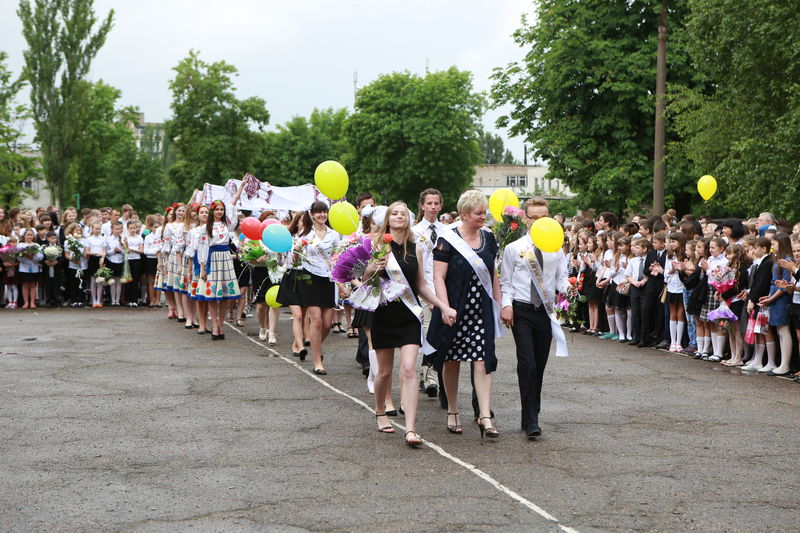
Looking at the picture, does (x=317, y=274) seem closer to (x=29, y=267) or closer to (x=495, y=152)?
(x=29, y=267)

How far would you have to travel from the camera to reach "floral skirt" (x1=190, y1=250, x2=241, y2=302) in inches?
579

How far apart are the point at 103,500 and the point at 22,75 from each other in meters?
49.3

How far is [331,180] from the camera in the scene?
11.0 m

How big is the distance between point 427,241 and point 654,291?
771 cm

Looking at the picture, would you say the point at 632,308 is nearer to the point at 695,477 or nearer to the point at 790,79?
the point at 790,79

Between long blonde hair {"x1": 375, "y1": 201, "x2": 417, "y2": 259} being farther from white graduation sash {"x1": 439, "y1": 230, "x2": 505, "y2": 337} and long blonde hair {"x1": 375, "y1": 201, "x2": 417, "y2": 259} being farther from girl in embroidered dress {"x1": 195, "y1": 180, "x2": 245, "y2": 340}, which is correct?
girl in embroidered dress {"x1": 195, "y1": 180, "x2": 245, "y2": 340}

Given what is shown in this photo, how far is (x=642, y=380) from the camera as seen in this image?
1149cm

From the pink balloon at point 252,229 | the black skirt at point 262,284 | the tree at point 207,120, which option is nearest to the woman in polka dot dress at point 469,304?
the pink balloon at point 252,229

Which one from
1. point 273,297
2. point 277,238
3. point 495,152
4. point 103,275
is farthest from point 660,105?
point 495,152

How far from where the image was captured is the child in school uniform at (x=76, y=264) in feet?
72.4

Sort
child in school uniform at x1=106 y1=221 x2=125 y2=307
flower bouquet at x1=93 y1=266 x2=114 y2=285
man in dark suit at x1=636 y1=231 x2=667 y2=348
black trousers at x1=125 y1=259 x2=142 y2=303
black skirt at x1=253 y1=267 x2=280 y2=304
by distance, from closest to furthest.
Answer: man in dark suit at x1=636 y1=231 x2=667 y2=348 → black skirt at x1=253 y1=267 x2=280 y2=304 → flower bouquet at x1=93 y1=266 x2=114 y2=285 → child in school uniform at x1=106 y1=221 x2=125 y2=307 → black trousers at x1=125 y1=259 x2=142 y2=303

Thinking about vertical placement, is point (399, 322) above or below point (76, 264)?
below

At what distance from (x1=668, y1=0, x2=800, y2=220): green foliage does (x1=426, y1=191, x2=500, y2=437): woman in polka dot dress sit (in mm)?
12255

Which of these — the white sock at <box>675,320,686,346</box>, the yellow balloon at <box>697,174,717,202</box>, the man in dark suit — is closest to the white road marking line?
the white sock at <box>675,320,686,346</box>
